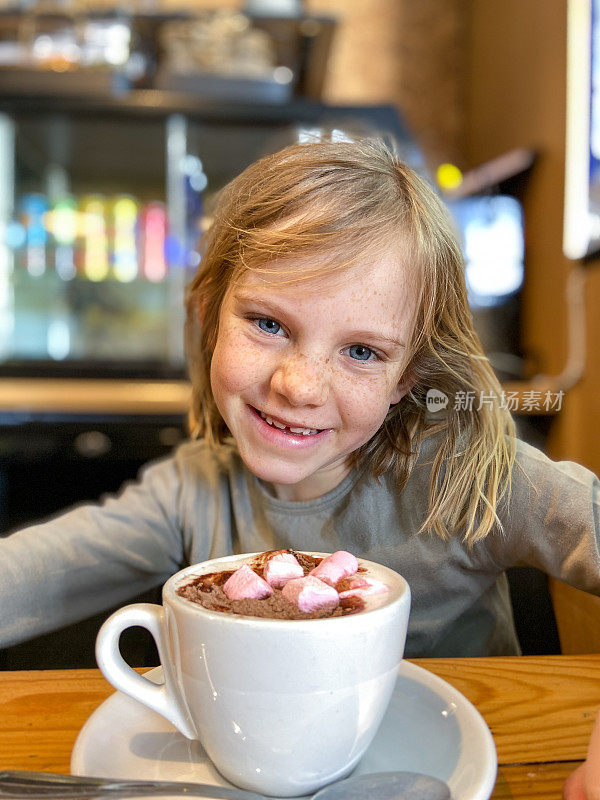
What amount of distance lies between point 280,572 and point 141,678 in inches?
3.5

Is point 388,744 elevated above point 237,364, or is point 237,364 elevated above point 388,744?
point 237,364

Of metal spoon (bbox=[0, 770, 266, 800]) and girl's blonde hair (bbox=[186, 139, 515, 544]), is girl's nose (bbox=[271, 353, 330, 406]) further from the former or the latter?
metal spoon (bbox=[0, 770, 266, 800])

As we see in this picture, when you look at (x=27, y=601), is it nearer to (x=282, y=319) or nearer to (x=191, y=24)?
(x=282, y=319)

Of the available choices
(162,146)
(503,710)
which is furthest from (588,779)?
(162,146)

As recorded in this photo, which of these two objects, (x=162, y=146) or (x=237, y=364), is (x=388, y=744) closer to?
(x=237, y=364)

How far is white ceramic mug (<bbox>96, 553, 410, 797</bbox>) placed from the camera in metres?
0.30

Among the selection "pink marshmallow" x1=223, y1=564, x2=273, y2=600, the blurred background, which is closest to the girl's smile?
"pink marshmallow" x1=223, y1=564, x2=273, y2=600

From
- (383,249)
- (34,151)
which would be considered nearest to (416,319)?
(383,249)

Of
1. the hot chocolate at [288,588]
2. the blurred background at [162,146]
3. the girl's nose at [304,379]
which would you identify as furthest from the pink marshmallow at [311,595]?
the blurred background at [162,146]

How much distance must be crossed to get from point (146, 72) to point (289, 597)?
2089 mm

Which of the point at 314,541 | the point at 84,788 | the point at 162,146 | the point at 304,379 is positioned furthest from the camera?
the point at 162,146

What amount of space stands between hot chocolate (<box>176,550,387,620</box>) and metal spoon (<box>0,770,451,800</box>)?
7 centimetres

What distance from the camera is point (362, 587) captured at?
13.6 inches

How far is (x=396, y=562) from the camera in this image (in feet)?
1.53
